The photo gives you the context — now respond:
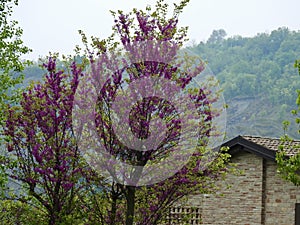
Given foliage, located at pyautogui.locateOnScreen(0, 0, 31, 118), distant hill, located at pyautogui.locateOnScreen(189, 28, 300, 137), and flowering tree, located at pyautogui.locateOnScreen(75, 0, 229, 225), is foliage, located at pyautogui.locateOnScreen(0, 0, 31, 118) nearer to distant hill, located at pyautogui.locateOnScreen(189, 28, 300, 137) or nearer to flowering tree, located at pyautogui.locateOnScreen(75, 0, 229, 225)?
flowering tree, located at pyautogui.locateOnScreen(75, 0, 229, 225)

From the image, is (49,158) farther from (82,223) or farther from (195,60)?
(195,60)

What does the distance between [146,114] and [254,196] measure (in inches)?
338

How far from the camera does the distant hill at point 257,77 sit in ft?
241

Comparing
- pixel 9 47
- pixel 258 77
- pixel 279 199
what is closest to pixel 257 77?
pixel 258 77

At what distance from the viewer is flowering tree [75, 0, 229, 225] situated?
363 inches

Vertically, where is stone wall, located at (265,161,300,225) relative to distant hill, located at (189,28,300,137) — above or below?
below

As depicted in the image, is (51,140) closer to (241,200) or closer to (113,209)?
(113,209)

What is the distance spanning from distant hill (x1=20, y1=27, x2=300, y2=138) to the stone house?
2076 inches

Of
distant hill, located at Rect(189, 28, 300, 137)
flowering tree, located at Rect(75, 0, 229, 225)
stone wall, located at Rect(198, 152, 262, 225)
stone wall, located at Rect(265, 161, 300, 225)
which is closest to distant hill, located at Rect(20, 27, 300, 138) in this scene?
distant hill, located at Rect(189, 28, 300, 137)

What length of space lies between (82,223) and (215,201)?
8397 millimetres

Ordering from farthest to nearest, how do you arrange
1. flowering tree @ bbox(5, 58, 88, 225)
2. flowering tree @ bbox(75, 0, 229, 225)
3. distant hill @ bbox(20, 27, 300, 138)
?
distant hill @ bbox(20, 27, 300, 138) < flowering tree @ bbox(5, 58, 88, 225) < flowering tree @ bbox(75, 0, 229, 225)

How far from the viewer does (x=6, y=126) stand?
10.8 meters

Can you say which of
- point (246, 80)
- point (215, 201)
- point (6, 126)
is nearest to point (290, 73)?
point (246, 80)

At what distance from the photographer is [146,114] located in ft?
30.0
